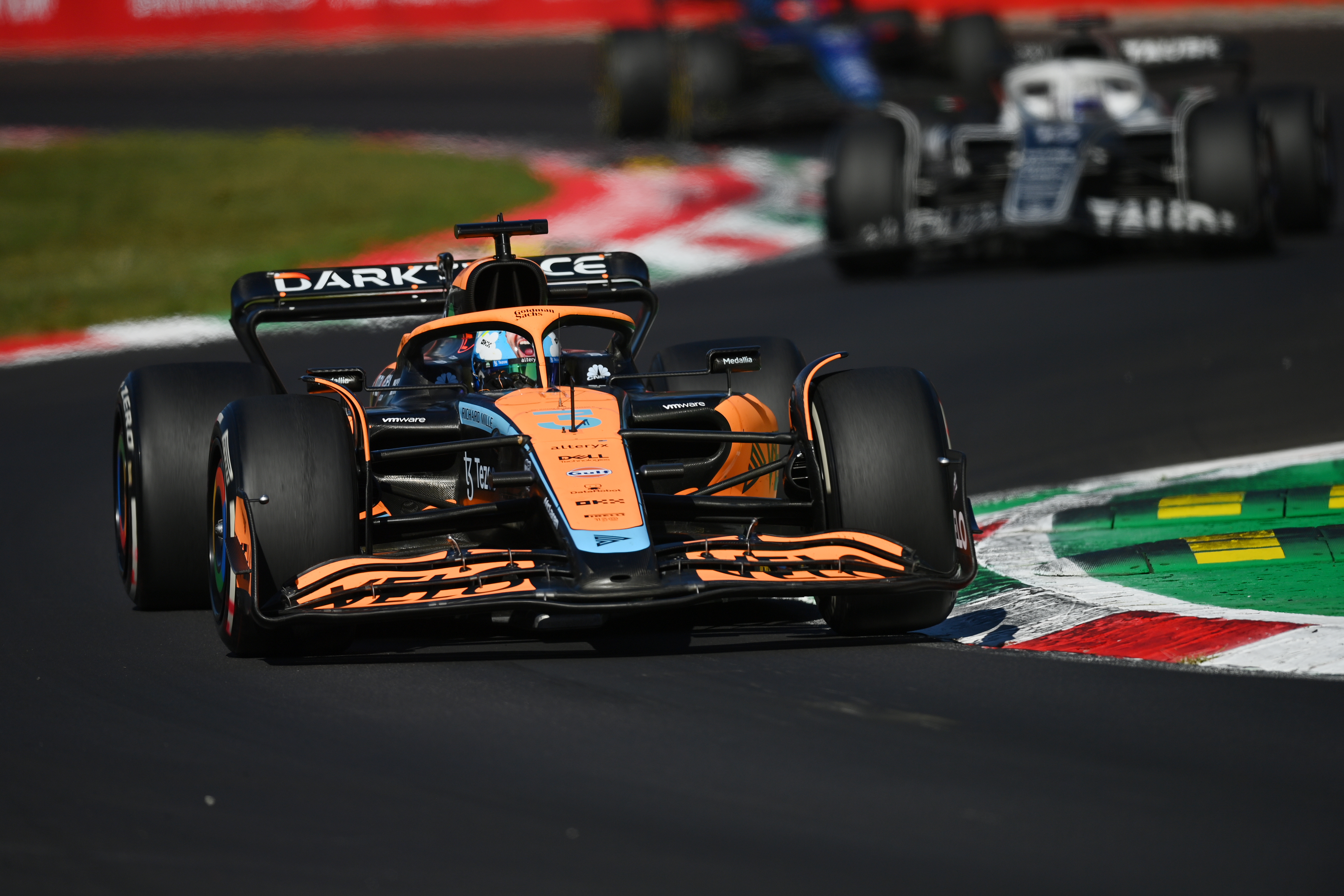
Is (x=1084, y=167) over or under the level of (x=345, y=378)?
over

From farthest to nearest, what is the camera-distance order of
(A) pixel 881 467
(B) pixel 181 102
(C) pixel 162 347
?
1. (B) pixel 181 102
2. (C) pixel 162 347
3. (A) pixel 881 467

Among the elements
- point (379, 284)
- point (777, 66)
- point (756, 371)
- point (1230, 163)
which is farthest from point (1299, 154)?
point (379, 284)

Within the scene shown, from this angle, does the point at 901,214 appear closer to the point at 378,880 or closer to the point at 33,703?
the point at 33,703

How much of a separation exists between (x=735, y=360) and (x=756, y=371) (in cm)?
61

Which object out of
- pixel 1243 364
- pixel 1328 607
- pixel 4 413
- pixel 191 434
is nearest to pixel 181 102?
pixel 4 413

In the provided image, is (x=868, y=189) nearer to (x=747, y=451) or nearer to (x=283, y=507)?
(x=747, y=451)

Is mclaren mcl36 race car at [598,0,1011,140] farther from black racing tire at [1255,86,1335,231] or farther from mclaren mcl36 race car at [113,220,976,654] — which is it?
mclaren mcl36 race car at [113,220,976,654]

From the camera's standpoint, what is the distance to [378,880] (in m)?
4.54

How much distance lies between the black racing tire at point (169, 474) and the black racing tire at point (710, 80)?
47.3 feet

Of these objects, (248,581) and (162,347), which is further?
(162,347)

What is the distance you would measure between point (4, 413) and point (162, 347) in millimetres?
2274

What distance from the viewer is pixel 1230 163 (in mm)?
14602

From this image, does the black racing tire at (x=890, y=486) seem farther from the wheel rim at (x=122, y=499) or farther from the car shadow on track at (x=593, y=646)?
the wheel rim at (x=122, y=499)

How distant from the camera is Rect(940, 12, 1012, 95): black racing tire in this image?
70.8ft
